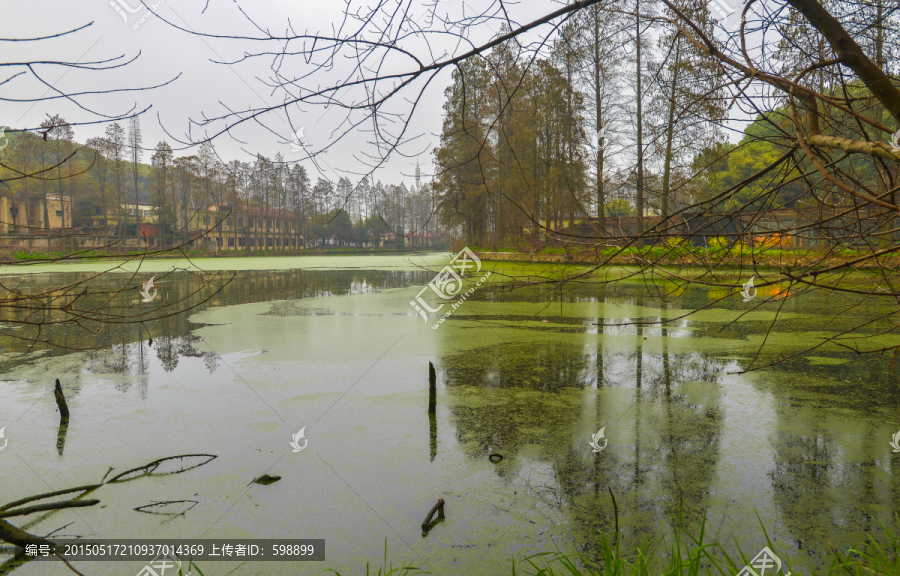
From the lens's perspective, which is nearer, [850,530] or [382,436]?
[850,530]

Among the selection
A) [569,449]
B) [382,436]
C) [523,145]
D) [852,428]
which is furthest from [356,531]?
[523,145]

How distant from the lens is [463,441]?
3.38 m

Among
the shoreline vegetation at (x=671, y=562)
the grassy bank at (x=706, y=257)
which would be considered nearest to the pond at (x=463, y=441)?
the shoreline vegetation at (x=671, y=562)

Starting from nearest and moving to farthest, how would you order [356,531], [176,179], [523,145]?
[356,531] < [523,145] < [176,179]

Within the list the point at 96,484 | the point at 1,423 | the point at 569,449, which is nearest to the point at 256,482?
the point at 96,484

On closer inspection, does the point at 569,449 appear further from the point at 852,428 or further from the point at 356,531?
the point at 852,428

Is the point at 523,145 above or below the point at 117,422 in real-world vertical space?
above

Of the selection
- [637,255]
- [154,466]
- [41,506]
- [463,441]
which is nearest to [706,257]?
[637,255]

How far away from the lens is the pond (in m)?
2.37

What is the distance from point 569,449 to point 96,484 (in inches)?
106

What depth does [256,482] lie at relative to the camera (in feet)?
9.22

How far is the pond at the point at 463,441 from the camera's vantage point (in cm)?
237

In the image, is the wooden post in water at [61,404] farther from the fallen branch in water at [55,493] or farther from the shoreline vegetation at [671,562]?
the shoreline vegetation at [671,562]

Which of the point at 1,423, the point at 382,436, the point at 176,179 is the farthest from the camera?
the point at 176,179
